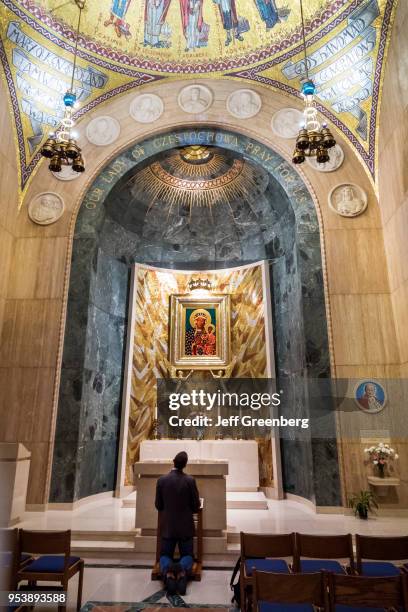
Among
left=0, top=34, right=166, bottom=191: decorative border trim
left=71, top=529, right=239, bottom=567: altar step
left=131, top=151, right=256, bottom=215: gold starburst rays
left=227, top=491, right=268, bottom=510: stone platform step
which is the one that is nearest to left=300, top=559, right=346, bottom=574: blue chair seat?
left=71, top=529, right=239, bottom=567: altar step

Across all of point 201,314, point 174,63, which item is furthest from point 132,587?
point 174,63

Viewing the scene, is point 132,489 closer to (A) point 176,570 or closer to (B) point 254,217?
(A) point 176,570

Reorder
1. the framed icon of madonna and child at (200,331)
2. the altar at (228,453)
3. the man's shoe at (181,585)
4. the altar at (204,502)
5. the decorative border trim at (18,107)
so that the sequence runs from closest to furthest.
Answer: the man's shoe at (181,585), the altar at (204,502), the decorative border trim at (18,107), the altar at (228,453), the framed icon of madonna and child at (200,331)

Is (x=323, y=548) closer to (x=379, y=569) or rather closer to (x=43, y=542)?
(x=379, y=569)

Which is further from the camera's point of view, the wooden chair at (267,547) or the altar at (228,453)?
the altar at (228,453)

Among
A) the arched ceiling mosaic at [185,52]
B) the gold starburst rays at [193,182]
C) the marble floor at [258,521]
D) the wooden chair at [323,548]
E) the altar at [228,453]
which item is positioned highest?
the arched ceiling mosaic at [185,52]

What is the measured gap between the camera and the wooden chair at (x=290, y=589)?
2.66m

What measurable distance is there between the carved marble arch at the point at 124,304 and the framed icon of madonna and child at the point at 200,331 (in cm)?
135

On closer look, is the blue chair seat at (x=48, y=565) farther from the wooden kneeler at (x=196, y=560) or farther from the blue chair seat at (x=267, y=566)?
the blue chair seat at (x=267, y=566)

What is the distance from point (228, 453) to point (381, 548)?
6003 millimetres

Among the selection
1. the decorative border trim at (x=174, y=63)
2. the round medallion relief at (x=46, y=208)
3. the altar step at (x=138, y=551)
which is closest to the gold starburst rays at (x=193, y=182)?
the decorative border trim at (x=174, y=63)

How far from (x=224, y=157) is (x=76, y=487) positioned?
8.54 meters

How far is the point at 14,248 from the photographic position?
9148 millimetres

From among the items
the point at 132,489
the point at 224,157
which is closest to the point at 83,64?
the point at 224,157
